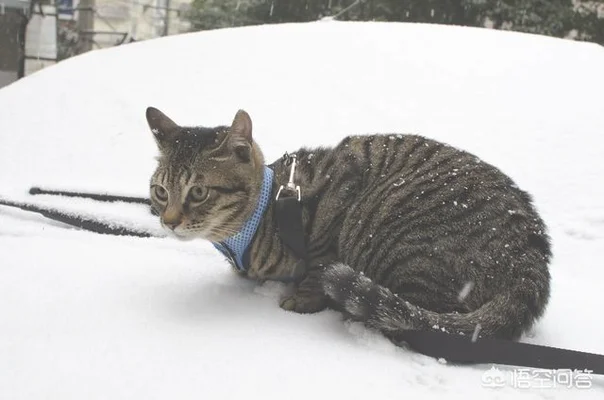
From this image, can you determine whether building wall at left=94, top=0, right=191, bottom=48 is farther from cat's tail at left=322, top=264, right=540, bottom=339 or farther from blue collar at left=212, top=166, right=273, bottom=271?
cat's tail at left=322, top=264, right=540, bottom=339

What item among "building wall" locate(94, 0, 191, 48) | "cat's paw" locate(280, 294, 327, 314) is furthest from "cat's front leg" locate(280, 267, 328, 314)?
"building wall" locate(94, 0, 191, 48)

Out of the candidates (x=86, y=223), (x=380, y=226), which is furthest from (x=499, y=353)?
(x=86, y=223)

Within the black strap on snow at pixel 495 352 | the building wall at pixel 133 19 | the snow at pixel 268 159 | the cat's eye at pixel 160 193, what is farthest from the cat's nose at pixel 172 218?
the building wall at pixel 133 19

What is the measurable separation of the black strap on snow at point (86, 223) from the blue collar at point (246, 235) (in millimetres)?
1036

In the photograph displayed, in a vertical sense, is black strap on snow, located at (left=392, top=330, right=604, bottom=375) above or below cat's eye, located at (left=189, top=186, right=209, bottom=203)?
below

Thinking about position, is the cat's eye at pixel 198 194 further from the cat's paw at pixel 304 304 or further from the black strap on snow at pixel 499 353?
the black strap on snow at pixel 499 353

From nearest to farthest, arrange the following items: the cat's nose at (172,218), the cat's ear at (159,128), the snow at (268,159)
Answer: the snow at (268,159), the cat's nose at (172,218), the cat's ear at (159,128)

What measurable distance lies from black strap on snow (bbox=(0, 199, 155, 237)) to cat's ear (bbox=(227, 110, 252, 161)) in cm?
115

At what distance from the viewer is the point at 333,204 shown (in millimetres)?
1941

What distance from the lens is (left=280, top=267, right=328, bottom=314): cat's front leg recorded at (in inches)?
73.2

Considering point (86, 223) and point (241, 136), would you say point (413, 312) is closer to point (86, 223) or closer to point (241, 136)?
point (241, 136)

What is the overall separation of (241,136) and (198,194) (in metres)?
0.26

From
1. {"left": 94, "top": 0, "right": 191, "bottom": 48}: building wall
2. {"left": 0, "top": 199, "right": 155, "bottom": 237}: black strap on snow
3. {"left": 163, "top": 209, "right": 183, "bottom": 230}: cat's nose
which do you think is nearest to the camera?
{"left": 163, "top": 209, "right": 183, "bottom": 230}: cat's nose

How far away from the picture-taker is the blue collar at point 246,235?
1.89 metres
